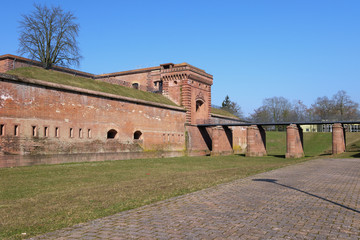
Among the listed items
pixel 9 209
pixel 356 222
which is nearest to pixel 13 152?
pixel 9 209

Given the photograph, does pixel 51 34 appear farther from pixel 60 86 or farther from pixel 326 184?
pixel 326 184

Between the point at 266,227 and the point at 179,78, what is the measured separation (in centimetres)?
3192

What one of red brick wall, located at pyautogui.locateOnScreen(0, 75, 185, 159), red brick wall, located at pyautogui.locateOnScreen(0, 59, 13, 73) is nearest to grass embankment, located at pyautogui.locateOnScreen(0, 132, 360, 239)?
red brick wall, located at pyautogui.locateOnScreen(0, 75, 185, 159)

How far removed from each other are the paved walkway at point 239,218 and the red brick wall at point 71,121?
1393 cm

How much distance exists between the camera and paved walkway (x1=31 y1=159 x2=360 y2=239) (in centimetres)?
508

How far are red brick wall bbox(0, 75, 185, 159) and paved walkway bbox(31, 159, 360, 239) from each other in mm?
13932

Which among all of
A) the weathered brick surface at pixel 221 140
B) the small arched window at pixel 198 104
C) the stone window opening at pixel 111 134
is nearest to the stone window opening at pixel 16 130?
the stone window opening at pixel 111 134

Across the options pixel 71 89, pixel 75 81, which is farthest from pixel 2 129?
pixel 75 81

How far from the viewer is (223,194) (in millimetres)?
8719

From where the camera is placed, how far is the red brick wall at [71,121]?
60.1 ft

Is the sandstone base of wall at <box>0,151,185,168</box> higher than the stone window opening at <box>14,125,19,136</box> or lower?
lower

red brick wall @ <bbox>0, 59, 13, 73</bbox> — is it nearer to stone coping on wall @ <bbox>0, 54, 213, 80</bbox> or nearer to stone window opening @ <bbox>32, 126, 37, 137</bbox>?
stone coping on wall @ <bbox>0, 54, 213, 80</bbox>

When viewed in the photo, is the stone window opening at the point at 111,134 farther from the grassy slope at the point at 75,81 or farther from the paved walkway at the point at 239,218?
the paved walkway at the point at 239,218

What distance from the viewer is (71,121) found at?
867 inches
